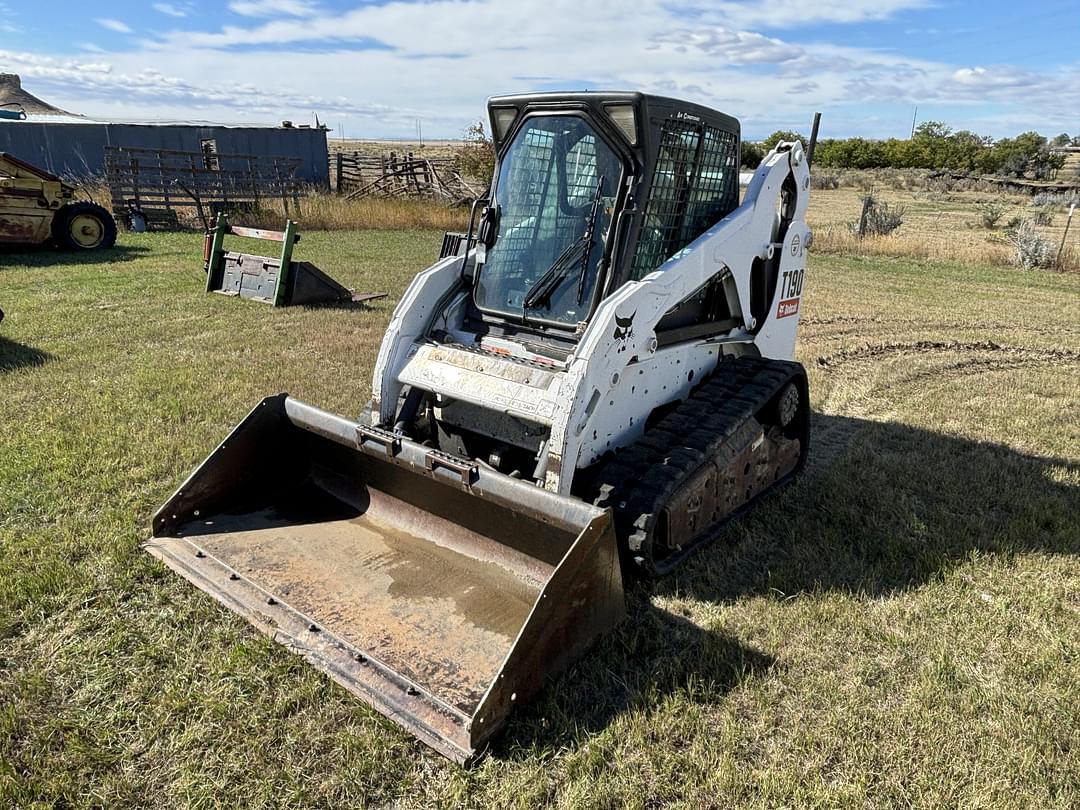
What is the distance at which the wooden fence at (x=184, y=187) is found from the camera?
18.5 meters

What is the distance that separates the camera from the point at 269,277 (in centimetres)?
1039

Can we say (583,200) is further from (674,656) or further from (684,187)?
(674,656)

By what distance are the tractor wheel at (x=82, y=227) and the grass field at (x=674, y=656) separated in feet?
31.9

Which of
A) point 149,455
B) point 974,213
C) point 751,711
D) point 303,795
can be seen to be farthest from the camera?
point 974,213

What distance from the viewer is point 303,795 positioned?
2.54m

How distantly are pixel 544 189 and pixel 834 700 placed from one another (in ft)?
9.64

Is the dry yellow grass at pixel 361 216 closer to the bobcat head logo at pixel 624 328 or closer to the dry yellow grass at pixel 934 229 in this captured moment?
the dry yellow grass at pixel 934 229

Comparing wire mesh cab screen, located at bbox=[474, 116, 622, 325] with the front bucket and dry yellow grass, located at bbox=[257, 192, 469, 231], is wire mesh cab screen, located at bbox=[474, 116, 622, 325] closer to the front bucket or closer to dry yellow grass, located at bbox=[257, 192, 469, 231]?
the front bucket

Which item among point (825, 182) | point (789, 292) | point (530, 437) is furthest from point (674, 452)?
point (825, 182)

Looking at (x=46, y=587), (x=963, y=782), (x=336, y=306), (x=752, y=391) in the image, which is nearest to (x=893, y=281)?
(x=336, y=306)

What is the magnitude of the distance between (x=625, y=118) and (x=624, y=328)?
1096 millimetres

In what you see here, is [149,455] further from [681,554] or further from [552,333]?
[681,554]

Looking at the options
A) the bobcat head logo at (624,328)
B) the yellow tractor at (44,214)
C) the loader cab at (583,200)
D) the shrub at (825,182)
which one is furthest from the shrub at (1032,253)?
the shrub at (825,182)

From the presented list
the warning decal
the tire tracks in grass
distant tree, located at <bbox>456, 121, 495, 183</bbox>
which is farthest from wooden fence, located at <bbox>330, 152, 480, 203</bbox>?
the warning decal
